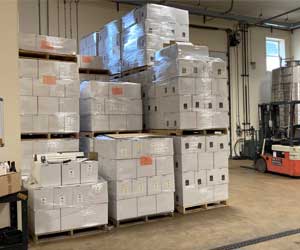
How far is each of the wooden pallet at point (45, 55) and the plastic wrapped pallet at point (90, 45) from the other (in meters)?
2.37

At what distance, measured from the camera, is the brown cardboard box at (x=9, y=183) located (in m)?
3.24

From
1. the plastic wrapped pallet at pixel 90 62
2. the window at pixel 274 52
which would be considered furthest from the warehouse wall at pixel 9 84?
the window at pixel 274 52

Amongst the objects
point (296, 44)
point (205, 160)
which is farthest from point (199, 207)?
point (296, 44)

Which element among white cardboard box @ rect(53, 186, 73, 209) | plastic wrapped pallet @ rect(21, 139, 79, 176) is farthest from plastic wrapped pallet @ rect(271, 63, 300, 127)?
white cardboard box @ rect(53, 186, 73, 209)

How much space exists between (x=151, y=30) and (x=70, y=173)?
3124 millimetres

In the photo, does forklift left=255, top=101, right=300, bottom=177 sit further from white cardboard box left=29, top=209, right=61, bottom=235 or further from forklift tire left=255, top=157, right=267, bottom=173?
white cardboard box left=29, top=209, right=61, bottom=235

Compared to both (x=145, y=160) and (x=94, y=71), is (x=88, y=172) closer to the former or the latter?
(x=145, y=160)

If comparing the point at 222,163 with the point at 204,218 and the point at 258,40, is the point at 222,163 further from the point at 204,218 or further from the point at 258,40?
the point at 258,40

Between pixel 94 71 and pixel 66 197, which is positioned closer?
pixel 66 197

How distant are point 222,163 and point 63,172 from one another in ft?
8.26

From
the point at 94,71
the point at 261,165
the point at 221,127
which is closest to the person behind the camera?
the point at 221,127

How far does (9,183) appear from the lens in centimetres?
332

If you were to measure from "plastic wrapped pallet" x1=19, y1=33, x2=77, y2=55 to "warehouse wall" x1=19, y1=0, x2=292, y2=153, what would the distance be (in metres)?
3.69

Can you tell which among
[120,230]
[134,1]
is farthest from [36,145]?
[134,1]
